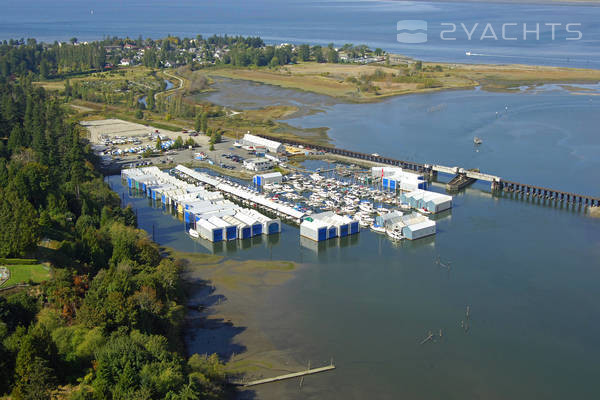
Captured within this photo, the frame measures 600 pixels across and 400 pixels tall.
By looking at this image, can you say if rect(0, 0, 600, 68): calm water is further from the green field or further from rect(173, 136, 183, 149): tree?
the green field

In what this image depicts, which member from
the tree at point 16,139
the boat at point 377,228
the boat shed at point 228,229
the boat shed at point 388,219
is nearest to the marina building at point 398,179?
the boat shed at point 388,219

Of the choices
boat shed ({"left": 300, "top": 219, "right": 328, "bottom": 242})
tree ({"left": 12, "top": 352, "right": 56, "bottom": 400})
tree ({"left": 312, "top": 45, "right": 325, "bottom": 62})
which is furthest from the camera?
tree ({"left": 312, "top": 45, "right": 325, "bottom": 62})

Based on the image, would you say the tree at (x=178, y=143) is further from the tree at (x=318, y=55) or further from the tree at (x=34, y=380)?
the tree at (x=318, y=55)

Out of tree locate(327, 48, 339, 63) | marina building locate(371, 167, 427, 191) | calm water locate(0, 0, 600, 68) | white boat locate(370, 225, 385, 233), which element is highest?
calm water locate(0, 0, 600, 68)

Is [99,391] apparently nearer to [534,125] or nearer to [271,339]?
[271,339]

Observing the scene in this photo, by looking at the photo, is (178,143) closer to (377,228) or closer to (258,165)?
(258,165)

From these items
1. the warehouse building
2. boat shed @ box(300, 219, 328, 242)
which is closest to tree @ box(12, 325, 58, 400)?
boat shed @ box(300, 219, 328, 242)

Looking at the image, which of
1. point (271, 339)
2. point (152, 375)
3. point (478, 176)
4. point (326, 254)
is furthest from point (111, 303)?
point (478, 176)

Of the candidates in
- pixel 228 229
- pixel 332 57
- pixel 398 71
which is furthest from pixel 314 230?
pixel 332 57
